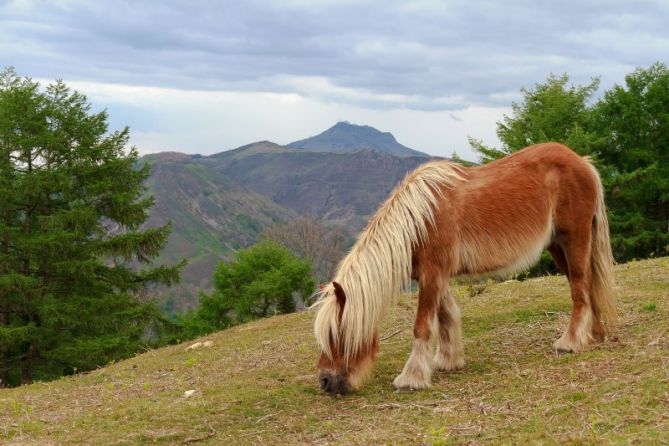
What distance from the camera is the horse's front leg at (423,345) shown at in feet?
23.2

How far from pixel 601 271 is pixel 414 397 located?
3.18 m

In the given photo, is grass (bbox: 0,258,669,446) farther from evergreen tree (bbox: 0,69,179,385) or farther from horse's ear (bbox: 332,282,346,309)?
evergreen tree (bbox: 0,69,179,385)

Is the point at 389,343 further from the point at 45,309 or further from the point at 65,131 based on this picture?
the point at 65,131

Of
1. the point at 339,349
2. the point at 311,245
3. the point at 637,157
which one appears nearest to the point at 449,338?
the point at 339,349

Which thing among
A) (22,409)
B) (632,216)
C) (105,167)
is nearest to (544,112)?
(632,216)

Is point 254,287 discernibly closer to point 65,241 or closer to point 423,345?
point 65,241

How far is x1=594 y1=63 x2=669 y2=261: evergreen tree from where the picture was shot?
36906 millimetres

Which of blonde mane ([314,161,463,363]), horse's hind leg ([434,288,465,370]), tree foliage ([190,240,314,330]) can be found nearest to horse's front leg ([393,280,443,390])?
blonde mane ([314,161,463,363])

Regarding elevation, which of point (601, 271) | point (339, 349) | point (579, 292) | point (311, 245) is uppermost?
point (601, 271)

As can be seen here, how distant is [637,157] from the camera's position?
129 ft

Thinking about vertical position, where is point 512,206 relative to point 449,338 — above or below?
above

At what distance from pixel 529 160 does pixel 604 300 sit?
2052 millimetres

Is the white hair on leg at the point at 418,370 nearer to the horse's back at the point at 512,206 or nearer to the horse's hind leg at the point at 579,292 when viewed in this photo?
the horse's back at the point at 512,206

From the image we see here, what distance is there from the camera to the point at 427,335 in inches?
280
